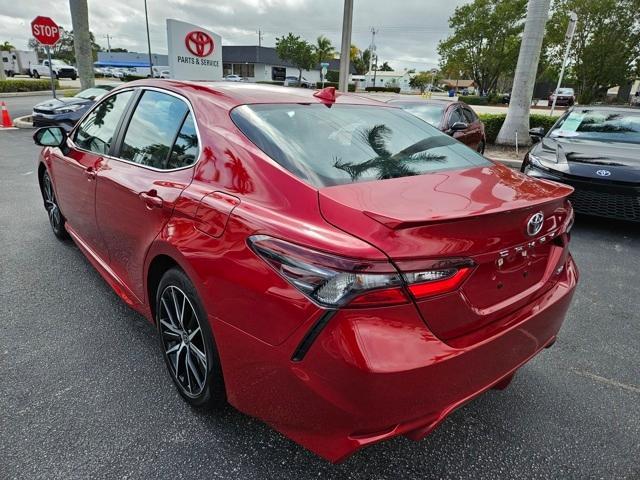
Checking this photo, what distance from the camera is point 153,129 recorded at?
254 cm

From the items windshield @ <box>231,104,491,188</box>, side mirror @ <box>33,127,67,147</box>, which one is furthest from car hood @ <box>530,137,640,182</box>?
side mirror @ <box>33,127,67,147</box>

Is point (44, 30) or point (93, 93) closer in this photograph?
point (93, 93)

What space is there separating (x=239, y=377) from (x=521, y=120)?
11210mm

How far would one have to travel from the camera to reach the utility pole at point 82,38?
13.7 m

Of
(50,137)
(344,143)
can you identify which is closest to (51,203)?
(50,137)

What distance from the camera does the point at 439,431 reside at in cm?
216

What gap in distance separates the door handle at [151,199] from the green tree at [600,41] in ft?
89.5

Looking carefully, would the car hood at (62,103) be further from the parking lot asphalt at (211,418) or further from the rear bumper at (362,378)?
the rear bumper at (362,378)

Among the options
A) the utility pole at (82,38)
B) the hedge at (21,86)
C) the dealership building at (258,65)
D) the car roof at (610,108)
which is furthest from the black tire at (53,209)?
the dealership building at (258,65)

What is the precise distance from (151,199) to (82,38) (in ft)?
49.3

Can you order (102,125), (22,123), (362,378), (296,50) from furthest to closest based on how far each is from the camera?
(296,50) < (22,123) < (102,125) < (362,378)

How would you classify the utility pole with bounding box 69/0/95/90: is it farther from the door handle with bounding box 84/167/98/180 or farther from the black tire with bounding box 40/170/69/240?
the door handle with bounding box 84/167/98/180

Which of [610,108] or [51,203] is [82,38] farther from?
[610,108]

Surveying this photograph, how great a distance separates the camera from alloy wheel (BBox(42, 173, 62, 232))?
14.0 ft
